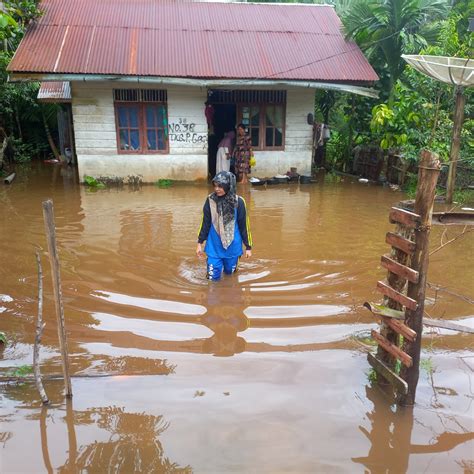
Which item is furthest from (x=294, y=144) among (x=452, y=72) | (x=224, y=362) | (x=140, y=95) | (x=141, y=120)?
(x=224, y=362)

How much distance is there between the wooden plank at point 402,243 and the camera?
322 centimetres

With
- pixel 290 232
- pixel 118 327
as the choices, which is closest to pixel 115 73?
pixel 290 232

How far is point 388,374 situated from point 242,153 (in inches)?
384

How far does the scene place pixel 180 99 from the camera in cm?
1236

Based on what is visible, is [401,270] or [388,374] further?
[388,374]

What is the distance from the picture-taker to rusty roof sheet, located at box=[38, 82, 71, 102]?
13953 millimetres

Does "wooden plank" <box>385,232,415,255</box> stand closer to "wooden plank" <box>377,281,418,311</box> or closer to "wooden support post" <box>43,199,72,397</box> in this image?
"wooden plank" <box>377,281,418,311</box>

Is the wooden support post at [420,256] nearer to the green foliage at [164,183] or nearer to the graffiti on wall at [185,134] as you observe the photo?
the green foliage at [164,183]

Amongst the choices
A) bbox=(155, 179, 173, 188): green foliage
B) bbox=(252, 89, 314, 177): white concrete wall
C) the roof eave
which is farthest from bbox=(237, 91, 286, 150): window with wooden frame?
bbox=(155, 179, 173, 188): green foliage

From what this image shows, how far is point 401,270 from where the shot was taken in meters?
A: 3.34

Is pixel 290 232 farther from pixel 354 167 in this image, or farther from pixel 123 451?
pixel 354 167

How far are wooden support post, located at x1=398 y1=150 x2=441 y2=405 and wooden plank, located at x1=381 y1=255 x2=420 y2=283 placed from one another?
0.03 meters

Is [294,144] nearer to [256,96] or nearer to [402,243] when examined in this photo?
[256,96]

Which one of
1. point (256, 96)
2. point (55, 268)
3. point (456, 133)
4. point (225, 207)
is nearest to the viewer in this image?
point (55, 268)
